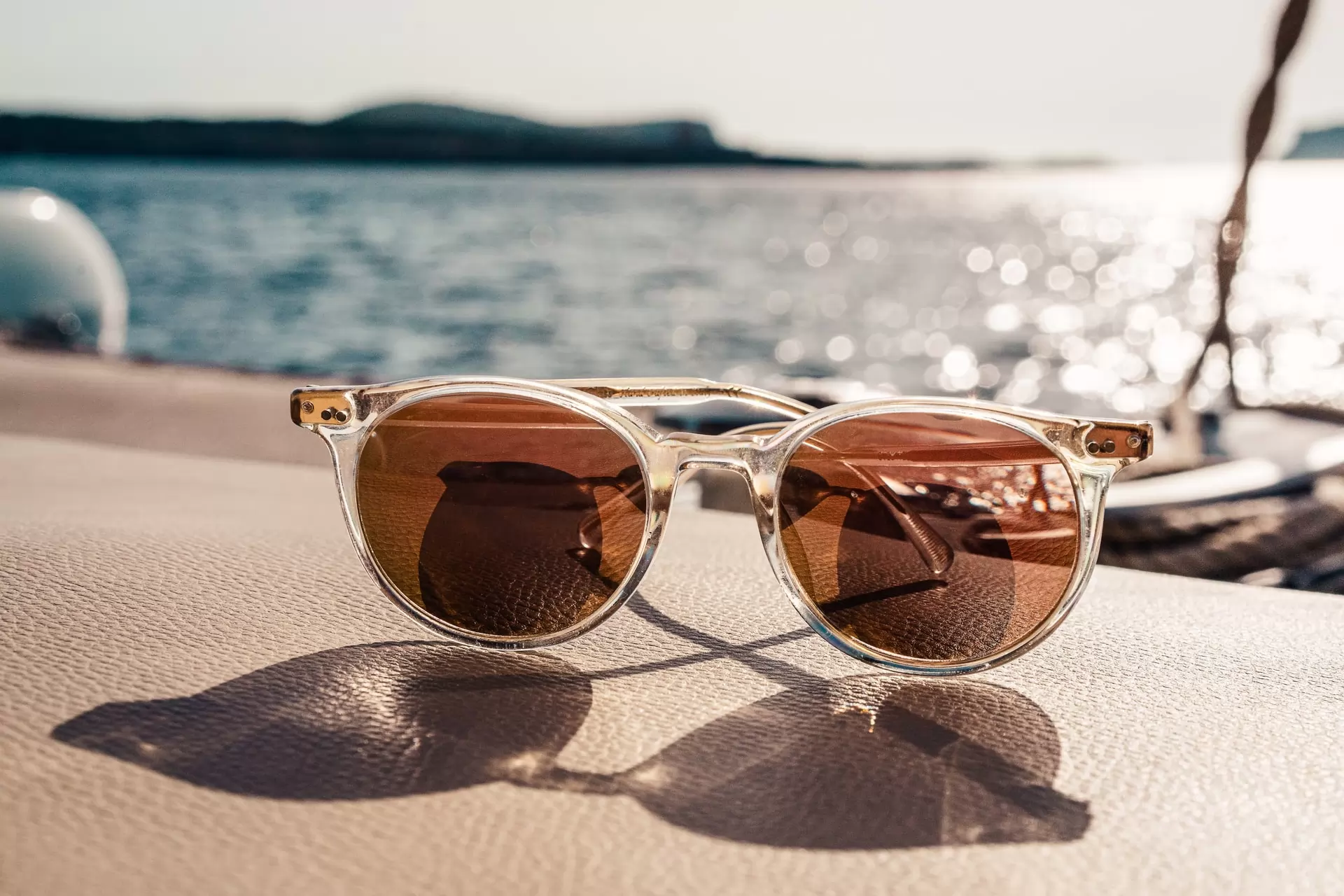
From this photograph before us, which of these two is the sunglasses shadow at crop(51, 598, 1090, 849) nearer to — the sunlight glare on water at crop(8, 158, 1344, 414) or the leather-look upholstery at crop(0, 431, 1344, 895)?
the leather-look upholstery at crop(0, 431, 1344, 895)

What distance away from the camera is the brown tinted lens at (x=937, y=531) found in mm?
652

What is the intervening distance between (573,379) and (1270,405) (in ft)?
6.24

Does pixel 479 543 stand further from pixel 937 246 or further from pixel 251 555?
pixel 937 246

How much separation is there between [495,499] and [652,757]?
24cm

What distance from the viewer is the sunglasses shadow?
1.45ft

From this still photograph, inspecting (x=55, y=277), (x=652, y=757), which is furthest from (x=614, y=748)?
(x=55, y=277)

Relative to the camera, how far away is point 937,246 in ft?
84.9

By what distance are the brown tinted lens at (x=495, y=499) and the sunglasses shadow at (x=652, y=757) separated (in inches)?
3.5

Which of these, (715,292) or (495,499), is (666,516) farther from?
(715,292)

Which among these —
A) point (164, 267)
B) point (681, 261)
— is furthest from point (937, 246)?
point (164, 267)

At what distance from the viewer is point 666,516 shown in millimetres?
709

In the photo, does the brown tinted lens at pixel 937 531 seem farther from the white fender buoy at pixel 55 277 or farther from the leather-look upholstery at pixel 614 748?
the white fender buoy at pixel 55 277

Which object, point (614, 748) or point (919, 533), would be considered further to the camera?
point (919, 533)

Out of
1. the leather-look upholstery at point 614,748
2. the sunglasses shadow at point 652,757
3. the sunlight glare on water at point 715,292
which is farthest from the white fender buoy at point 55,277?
the sunglasses shadow at point 652,757
